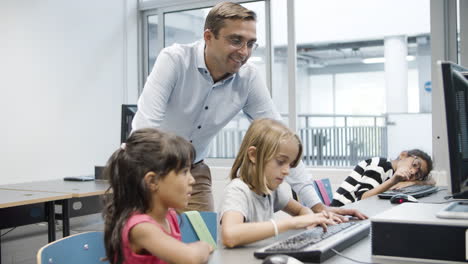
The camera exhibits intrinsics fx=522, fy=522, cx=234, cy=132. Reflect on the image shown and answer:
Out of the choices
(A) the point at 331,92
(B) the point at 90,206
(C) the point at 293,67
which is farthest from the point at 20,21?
(A) the point at 331,92

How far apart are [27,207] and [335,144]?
323cm

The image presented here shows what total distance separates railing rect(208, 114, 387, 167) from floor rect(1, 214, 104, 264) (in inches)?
54.7

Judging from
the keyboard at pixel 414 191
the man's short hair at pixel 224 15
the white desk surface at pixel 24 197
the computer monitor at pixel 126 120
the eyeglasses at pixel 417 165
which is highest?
the man's short hair at pixel 224 15

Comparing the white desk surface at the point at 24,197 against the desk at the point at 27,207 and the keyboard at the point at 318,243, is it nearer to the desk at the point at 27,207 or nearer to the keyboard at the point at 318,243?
the desk at the point at 27,207

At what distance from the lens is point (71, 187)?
352 cm

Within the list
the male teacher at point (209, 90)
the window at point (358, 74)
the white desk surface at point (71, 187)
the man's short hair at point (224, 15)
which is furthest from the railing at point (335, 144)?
the man's short hair at point (224, 15)

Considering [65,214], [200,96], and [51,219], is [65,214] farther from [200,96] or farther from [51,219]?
[200,96]

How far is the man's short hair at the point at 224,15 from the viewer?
188 centimetres

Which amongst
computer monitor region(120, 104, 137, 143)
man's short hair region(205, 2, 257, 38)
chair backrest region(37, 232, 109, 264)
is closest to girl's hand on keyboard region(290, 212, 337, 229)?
chair backrest region(37, 232, 109, 264)

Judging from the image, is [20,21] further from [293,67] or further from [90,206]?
[293,67]

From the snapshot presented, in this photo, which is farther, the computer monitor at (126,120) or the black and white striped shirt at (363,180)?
the computer monitor at (126,120)

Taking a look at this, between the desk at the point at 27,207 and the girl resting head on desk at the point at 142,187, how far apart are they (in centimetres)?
164

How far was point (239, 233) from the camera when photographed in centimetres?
137

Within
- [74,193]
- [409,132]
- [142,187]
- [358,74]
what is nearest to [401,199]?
[142,187]
